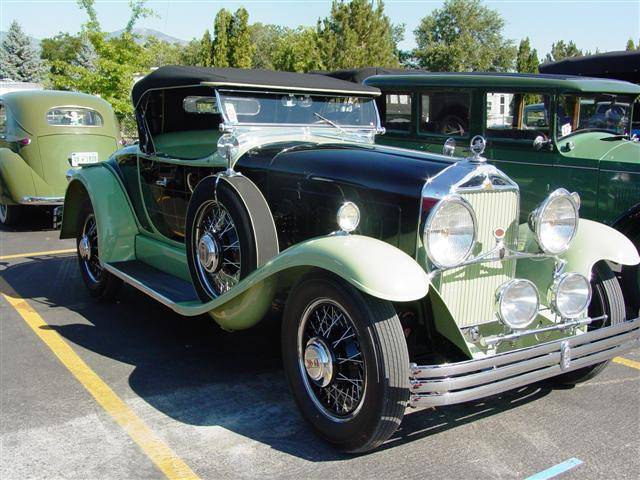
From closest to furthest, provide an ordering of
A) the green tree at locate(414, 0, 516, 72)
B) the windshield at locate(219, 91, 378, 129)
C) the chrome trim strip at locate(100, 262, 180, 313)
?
the chrome trim strip at locate(100, 262, 180, 313) < the windshield at locate(219, 91, 378, 129) < the green tree at locate(414, 0, 516, 72)

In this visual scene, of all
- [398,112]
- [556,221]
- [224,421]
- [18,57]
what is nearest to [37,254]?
[398,112]

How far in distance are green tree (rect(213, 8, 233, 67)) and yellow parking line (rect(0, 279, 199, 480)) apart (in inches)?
850

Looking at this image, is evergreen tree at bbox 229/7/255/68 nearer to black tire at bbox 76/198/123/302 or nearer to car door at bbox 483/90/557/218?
car door at bbox 483/90/557/218

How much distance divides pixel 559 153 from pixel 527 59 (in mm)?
34878

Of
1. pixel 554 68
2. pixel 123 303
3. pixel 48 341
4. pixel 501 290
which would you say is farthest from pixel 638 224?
pixel 554 68

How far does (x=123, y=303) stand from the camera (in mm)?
5391

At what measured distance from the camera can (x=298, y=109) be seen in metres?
4.48

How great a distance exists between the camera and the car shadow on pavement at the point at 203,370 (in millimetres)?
3154

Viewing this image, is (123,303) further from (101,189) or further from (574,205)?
(574,205)

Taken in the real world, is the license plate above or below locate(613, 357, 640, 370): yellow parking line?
above

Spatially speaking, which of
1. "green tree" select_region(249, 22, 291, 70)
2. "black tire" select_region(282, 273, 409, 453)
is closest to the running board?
"black tire" select_region(282, 273, 409, 453)

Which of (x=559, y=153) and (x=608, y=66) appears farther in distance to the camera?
(x=608, y=66)

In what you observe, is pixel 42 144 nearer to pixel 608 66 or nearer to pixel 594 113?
pixel 594 113

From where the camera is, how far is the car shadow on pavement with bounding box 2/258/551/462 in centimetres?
315
